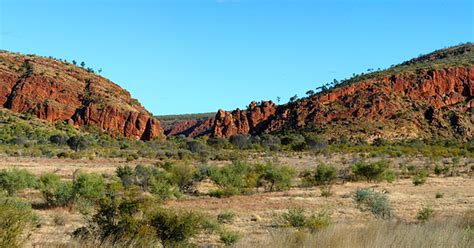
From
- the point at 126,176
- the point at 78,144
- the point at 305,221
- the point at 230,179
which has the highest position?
the point at 78,144

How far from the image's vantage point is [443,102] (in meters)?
110

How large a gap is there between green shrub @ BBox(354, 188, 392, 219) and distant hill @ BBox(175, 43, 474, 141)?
7471 centimetres

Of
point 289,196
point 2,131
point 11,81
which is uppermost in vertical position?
point 11,81

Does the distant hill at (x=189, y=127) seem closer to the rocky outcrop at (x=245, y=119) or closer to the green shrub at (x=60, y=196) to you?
the rocky outcrop at (x=245, y=119)

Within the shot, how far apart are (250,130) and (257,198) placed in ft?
333

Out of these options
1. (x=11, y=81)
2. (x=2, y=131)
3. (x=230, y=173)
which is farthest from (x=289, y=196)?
(x=11, y=81)

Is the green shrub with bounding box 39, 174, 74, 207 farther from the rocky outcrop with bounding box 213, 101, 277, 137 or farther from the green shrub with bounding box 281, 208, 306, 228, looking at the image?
the rocky outcrop with bounding box 213, 101, 277, 137

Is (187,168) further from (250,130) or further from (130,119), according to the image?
(250,130)

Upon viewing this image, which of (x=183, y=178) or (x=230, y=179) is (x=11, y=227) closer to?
(x=183, y=178)

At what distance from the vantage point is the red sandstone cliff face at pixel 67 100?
356 ft

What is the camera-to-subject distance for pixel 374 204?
1934cm

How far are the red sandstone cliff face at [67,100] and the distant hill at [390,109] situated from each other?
22.1m

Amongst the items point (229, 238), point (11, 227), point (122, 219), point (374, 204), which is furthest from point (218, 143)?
point (11, 227)

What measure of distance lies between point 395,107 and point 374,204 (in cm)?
8718
